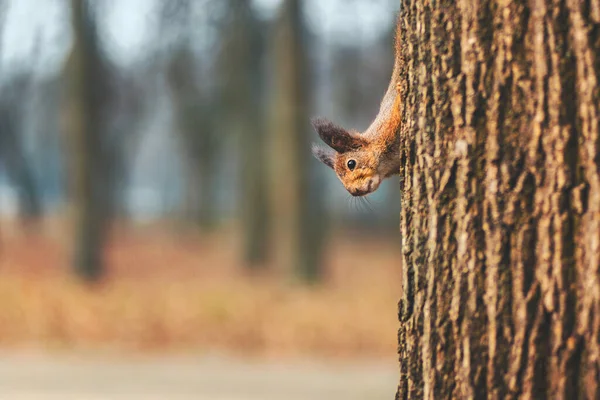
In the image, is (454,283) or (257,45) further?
(257,45)

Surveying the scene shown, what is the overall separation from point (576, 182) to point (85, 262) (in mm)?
12831

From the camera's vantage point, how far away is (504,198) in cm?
255

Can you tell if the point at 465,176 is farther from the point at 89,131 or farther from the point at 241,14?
the point at 241,14

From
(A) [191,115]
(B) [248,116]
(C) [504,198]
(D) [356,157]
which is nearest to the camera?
(C) [504,198]

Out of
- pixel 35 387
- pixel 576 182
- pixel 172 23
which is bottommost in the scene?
pixel 35 387

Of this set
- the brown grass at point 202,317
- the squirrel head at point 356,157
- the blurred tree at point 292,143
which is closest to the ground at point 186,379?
the brown grass at point 202,317

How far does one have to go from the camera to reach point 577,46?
2.46m

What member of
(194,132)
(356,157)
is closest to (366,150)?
(356,157)

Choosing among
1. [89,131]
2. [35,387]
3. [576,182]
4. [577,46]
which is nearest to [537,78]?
[577,46]

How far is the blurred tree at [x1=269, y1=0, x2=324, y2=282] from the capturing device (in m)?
12.7

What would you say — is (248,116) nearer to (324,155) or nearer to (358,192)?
(324,155)

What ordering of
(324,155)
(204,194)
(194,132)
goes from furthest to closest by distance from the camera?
(204,194)
(194,132)
(324,155)

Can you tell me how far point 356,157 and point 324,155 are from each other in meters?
0.15

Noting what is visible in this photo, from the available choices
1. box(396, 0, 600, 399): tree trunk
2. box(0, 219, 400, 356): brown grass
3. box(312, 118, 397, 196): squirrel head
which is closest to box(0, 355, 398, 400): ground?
box(0, 219, 400, 356): brown grass
